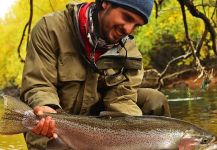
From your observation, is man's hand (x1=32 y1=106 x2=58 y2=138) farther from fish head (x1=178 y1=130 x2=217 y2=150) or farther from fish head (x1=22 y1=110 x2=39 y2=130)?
fish head (x1=178 y1=130 x2=217 y2=150)

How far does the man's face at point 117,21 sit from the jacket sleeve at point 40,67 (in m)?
0.43

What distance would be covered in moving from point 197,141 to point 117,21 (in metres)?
0.84

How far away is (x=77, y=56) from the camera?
11.3 feet

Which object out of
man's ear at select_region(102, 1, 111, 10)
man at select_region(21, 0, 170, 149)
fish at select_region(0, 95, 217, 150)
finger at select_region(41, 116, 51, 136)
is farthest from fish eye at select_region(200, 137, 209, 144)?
man's ear at select_region(102, 1, 111, 10)

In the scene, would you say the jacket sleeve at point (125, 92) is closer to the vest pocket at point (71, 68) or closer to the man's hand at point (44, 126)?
the vest pocket at point (71, 68)

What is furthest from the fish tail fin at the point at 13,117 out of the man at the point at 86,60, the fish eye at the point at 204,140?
the fish eye at the point at 204,140

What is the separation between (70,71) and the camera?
3422 millimetres

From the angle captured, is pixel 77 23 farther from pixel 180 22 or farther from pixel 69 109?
pixel 180 22

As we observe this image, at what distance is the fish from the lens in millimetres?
2820

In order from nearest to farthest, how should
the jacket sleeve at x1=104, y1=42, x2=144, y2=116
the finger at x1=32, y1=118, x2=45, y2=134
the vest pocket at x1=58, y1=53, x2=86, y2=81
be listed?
the finger at x1=32, y1=118, x2=45, y2=134 → the vest pocket at x1=58, y1=53, x2=86, y2=81 → the jacket sleeve at x1=104, y1=42, x2=144, y2=116

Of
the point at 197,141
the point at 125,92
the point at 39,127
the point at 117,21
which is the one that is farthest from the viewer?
the point at 125,92

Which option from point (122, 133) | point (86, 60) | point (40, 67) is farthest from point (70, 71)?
point (122, 133)

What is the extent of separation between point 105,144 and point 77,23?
915mm

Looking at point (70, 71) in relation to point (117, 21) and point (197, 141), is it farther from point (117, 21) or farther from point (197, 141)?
point (197, 141)
